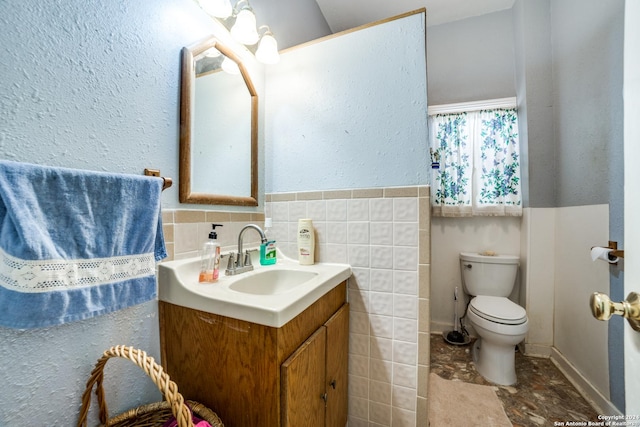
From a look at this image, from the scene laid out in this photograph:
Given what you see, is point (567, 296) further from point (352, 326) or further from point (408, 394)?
point (352, 326)

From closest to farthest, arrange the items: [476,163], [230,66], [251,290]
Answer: [251,290], [230,66], [476,163]

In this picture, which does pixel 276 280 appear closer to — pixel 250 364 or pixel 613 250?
pixel 250 364

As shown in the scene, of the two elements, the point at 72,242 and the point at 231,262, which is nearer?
the point at 72,242

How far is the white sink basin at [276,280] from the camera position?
98 cm

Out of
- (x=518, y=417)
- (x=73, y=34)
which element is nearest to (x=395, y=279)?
(x=518, y=417)

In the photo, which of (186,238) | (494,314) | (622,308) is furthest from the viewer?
(494,314)

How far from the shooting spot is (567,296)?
1.51 metres

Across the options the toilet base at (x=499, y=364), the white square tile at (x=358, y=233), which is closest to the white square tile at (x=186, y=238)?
the white square tile at (x=358, y=233)

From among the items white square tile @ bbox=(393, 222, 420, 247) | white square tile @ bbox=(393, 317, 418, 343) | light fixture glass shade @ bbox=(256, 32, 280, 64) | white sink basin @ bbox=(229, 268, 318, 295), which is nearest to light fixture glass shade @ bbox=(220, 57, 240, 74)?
light fixture glass shade @ bbox=(256, 32, 280, 64)

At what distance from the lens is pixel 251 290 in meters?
0.95

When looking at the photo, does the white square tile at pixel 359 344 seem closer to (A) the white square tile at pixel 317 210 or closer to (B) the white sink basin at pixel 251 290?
(B) the white sink basin at pixel 251 290

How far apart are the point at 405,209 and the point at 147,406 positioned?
110 cm

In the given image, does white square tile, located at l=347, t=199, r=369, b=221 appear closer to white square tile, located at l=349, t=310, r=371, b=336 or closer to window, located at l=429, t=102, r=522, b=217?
white square tile, located at l=349, t=310, r=371, b=336

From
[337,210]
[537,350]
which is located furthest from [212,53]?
[537,350]
